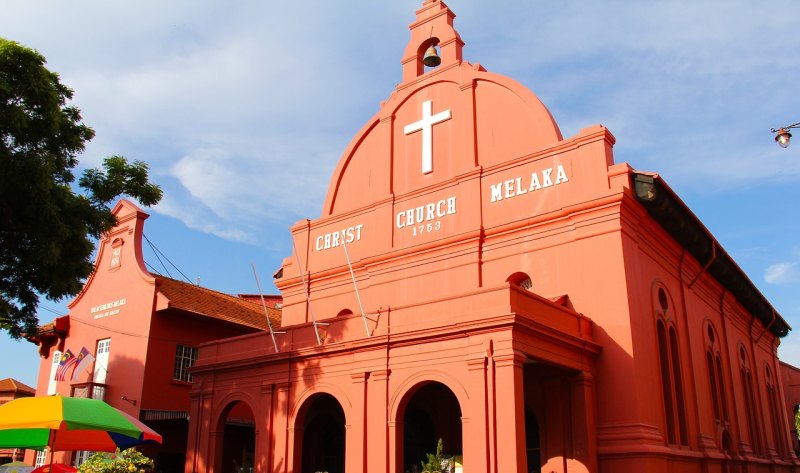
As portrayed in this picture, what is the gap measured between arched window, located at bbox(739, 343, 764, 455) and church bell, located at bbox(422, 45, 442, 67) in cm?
1530

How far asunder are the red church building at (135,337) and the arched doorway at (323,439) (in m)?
5.51

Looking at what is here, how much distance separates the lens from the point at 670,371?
17641 mm

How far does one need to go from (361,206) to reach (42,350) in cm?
1584

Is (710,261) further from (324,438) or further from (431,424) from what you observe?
(324,438)

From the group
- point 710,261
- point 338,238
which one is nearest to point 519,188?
point 338,238

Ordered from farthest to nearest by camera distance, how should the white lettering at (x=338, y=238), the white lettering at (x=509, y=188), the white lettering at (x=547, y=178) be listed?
the white lettering at (x=338, y=238) → the white lettering at (x=509, y=188) → the white lettering at (x=547, y=178)

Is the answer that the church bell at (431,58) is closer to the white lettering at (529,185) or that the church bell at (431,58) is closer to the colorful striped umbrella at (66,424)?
the white lettering at (529,185)

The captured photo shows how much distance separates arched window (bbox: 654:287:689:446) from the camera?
677 inches

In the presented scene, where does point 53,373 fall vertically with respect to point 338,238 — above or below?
below

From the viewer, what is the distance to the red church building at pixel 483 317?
15.0 meters

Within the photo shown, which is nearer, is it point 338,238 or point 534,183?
point 534,183

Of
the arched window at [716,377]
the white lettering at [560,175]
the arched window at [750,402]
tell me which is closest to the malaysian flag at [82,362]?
the white lettering at [560,175]

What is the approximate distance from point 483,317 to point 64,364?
19551mm

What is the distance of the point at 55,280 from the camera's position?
14.7m
